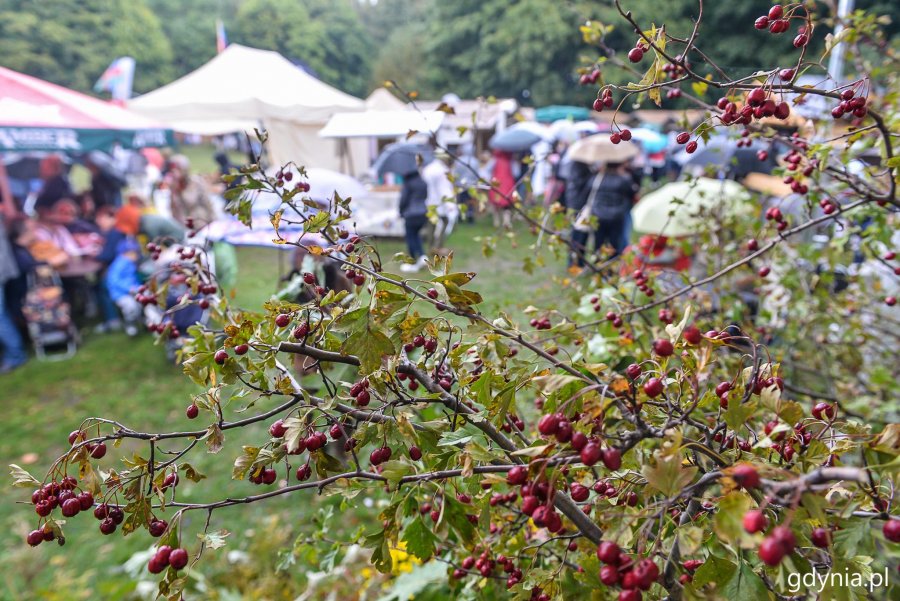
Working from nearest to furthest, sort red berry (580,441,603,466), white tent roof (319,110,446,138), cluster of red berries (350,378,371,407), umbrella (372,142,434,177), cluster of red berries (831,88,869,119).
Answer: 1. red berry (580,441,603,466)
2. cluster of red berries (350,378,371,407)
3. cluster of red berries (831,88,869,119)
4. white tent roof (319,110,446,138)
5. umbrella (372,142,434,177)

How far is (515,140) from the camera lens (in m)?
11.4

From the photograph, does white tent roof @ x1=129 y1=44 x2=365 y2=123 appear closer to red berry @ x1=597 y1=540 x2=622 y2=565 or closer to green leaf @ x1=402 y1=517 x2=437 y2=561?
green leaf @ x1=402 y1=517 x2=437 y2=561

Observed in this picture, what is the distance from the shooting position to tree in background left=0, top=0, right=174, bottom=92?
109 feet

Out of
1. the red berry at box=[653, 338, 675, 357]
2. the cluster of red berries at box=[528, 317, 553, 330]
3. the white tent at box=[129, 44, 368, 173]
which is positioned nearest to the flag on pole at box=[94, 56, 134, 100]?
the white tent at box=[129, 44, 368, 173]

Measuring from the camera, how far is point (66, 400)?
510cm

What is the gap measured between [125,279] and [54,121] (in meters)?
1.74

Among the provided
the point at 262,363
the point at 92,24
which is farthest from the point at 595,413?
the point at 92,24

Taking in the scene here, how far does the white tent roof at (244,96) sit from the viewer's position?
7.63m

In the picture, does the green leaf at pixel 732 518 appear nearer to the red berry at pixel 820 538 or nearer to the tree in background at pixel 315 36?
the red berry at pixel 820 538

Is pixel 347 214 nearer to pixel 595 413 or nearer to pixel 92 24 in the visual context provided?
pixel 595 413

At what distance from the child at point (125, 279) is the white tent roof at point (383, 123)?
3.05 m

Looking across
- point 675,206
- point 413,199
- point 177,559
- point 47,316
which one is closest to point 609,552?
point 177,559

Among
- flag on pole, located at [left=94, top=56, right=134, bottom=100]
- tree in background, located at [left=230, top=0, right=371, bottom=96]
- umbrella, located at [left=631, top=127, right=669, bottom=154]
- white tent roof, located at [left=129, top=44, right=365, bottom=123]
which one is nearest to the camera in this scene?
white tent roof, located at [left=129, top=44, right=365, bottom=123]

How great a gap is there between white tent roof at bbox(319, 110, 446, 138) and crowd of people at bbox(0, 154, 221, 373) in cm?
154
